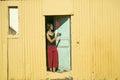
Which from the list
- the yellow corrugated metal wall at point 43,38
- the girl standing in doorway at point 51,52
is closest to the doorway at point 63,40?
the girl standing in doorway at point 51,52

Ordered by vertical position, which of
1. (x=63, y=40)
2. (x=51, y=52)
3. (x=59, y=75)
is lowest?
(x=59, y=75)

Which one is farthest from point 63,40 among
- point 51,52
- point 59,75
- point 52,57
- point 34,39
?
point 59,75

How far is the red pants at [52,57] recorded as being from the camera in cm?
1434

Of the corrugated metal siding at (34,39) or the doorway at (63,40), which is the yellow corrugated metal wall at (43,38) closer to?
the corrugated metal siding at (34,39)

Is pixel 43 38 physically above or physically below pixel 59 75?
above

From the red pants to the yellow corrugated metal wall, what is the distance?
0.35 metres

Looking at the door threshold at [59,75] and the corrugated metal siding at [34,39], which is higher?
the corrugated metal siding at [34,39]

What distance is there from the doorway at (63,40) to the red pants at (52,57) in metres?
0.13

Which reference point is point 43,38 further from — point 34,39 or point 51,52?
point 51,52

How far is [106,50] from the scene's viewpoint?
14.1m

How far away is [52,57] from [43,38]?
2.43 ft

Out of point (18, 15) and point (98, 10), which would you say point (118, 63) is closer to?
point (98, 10)

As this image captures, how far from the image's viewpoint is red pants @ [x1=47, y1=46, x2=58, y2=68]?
1434 centimetres

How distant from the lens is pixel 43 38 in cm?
1404
